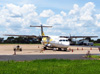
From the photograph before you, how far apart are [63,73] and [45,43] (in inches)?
1469

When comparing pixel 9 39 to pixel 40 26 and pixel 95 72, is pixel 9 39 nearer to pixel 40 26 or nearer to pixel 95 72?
pixel 40 26

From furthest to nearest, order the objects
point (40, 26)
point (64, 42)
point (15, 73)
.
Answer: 1. point (40, 26)
2. point (64, 42)
3. point (15, 73)

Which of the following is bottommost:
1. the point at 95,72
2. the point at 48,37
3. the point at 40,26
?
the point at 95,72

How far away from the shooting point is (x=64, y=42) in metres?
40.4

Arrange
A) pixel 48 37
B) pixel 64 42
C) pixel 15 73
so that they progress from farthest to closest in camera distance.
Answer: pixel 48 37 → pixel 64 42 → pixel 15 73

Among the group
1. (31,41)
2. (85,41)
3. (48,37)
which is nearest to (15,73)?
(48,37)

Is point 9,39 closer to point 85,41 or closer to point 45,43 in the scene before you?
point 85,41

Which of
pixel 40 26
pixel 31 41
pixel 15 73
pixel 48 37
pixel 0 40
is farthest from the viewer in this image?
pixel 0 40

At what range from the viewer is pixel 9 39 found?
171m

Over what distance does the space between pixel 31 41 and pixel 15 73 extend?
142 metres

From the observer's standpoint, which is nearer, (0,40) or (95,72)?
(95,72)

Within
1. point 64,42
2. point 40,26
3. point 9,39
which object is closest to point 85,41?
point 40,26

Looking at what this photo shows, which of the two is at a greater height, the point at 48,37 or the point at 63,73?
the point at 48,37

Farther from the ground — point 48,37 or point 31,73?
point 48,37
